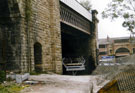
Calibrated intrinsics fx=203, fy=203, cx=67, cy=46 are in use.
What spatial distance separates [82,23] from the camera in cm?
2370

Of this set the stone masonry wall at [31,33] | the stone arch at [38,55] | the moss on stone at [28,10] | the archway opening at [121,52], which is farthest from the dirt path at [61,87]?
the archway opening at [121,52]

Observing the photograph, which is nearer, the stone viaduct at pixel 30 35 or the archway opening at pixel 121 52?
the stone viaduct at pixel 30 35

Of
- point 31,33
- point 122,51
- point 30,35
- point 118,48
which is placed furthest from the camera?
point 118,48

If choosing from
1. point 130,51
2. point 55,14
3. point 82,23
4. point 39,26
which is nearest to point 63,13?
point 55,14

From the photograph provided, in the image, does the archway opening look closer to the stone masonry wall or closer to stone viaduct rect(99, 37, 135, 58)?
stone viaduct rect(99, 37, 135, 58)

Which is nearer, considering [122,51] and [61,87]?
[61,87]

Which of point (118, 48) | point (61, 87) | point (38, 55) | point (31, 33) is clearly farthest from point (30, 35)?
point (118, 48)

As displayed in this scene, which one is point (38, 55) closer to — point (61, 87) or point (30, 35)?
point (30, 35)

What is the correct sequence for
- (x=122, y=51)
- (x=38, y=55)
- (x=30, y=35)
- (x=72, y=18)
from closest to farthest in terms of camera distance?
1. (x=30, y=35)
2. (x=38, y=55)
3. (x=72, y=18)
4. (x=122, y=51)

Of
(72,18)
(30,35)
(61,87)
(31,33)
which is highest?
(72,18)

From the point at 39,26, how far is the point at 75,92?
6544mm

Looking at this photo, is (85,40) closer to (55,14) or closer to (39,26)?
(55,14)

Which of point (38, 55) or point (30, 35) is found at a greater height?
point (30, 35)

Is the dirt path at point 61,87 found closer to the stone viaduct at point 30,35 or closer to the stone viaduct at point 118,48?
the stone viaduct at point 30,35
